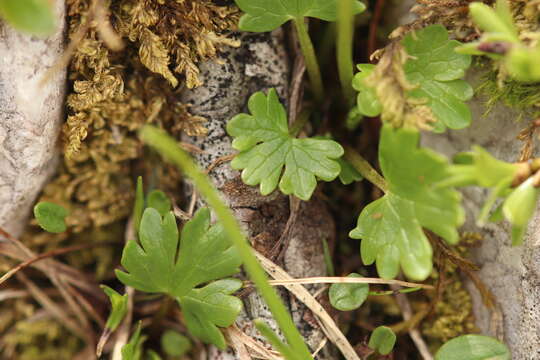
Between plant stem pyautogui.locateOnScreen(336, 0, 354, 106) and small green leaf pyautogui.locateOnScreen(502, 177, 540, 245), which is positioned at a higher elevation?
plant stem pyautogui.locateOnScreen(336, 0, 354, 106)

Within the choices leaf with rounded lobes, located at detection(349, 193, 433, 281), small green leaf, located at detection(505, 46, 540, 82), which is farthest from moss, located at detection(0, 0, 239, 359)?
small green leaf, located at detection(505, 46, 540, 82)

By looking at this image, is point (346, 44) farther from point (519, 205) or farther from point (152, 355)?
point (152, 355)

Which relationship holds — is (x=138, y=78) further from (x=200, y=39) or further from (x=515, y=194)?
(x=515, y=194)

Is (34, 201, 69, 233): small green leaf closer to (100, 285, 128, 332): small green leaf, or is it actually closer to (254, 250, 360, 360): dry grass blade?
(100, 285, 128, 332): small green leaf

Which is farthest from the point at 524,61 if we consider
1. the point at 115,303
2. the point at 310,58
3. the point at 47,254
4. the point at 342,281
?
the point at 47,254

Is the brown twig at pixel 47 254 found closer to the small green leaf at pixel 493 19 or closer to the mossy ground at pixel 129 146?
the mossy ground at pixel 129 146

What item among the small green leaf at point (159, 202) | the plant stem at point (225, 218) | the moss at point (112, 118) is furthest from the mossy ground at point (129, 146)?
the plant stem at point (225, 218)
